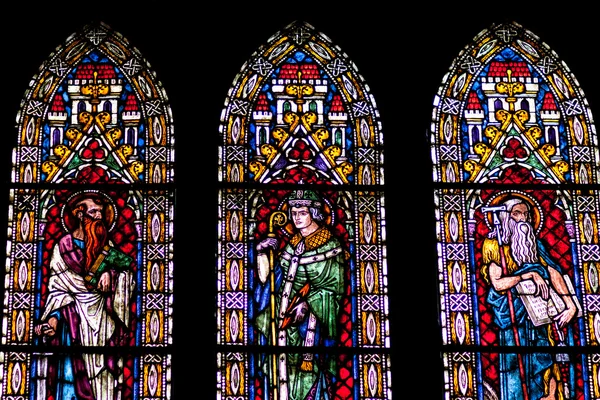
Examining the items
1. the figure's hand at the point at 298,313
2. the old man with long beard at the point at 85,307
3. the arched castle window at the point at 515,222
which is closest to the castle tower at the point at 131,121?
the old man with long beard at the point at 85,307

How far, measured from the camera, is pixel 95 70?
14273 millimetres

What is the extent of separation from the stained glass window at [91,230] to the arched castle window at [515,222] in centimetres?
225

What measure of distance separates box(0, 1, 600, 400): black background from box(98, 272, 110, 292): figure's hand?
54 cm

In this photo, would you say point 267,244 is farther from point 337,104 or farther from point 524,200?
point 524,200

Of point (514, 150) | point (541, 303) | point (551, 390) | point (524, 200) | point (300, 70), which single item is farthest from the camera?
point (300, 70)

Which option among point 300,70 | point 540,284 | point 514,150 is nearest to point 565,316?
point 540,284

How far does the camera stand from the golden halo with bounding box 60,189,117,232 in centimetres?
1356

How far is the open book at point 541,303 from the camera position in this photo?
13289 mm

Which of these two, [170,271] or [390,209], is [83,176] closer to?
[170,271]

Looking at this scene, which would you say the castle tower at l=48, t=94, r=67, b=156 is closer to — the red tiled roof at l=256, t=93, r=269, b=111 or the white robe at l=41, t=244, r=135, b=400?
the white robe at l=41, t=244, r=135, b=400

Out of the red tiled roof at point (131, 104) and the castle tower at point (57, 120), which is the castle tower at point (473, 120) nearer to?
the red tiled roof at point (131, 104)

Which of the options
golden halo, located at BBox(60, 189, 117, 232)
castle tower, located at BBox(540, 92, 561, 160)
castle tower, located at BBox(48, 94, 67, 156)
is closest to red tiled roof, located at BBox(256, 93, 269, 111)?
golden halo, located at BBox(60, 189, 117, 232)

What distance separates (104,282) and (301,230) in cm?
160

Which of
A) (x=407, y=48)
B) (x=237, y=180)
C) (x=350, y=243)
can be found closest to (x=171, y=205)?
(x=237, y=180)
